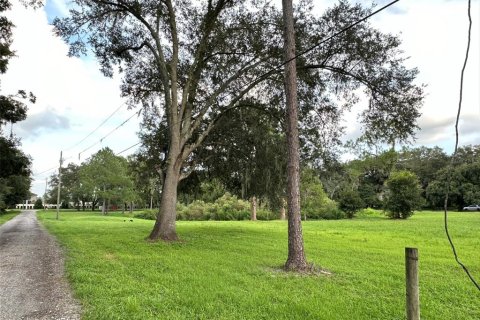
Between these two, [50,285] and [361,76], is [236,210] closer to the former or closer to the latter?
[361,76]

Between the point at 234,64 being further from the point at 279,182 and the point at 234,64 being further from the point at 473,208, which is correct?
the point at 473,208

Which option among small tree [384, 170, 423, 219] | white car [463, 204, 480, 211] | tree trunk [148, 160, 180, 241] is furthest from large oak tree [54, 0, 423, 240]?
white car [463, 204, 480, 211]

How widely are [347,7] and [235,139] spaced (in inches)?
273

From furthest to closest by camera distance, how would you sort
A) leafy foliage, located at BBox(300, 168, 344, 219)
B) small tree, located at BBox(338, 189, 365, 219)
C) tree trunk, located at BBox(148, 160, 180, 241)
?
1. leafy foliage, located at BBox(300, 168, 344, 219)
2. small tree, located at BBox(338, 189, 365, 219)
3. tree trunk, located at BBox(148, 160, 180, 241)

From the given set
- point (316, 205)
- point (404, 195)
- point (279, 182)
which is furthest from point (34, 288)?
point (316, 205)

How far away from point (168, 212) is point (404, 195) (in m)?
24.8

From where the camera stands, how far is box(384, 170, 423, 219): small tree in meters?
32.0

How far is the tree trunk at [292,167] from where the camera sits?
8.15 metres

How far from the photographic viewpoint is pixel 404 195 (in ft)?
105

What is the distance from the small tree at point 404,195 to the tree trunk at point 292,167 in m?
26.7

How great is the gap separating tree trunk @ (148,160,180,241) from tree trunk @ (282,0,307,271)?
629 cm

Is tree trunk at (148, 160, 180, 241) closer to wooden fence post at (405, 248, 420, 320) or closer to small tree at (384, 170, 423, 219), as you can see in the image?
wooden fence post at (405, 248, 420, 320)

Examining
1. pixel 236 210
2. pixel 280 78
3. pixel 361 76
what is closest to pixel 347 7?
pixel 361 76

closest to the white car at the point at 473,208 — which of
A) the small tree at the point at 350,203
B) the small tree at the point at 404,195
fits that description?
the small tree at the point at 350,203
